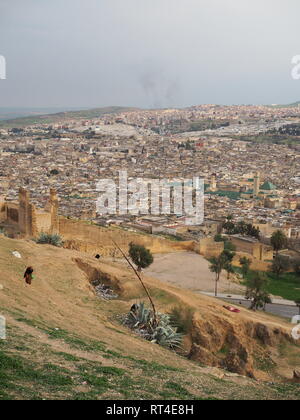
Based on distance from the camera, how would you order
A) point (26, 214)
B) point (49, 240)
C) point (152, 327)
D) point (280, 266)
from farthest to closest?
1. point (280, 266)
2. point (26, 214)
3. point (49, 240)
4. point (152, 327)

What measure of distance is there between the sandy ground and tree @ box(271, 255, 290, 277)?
3.44 metres

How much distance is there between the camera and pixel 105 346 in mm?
6949

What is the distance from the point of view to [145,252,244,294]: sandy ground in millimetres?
21109

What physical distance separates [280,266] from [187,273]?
5.65 m

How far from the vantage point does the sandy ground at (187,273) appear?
21109mm

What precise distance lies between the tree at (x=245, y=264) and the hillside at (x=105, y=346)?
13.2 meters

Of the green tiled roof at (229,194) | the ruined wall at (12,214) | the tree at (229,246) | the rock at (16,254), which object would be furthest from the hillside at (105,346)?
the green tiled roof at (229,194)

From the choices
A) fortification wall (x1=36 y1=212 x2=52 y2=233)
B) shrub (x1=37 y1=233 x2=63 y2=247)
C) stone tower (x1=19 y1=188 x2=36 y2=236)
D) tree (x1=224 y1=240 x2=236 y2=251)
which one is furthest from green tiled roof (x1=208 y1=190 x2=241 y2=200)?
shrub (x1=37 y1=233 x2=63 y2=247)

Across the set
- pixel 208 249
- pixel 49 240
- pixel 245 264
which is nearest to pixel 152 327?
pixel 49 240

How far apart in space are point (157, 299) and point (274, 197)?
137 feet

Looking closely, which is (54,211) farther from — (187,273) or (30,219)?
(187,273)

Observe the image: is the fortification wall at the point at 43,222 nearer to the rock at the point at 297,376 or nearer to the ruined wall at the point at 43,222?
the ruined wall at the point at 43,222

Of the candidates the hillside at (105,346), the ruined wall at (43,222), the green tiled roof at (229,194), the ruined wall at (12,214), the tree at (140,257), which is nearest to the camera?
the hillside at (105,346)

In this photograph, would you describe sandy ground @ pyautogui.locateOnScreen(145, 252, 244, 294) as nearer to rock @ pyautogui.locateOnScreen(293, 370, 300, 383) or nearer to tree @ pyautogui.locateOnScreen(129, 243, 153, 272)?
tree @ pyautogui.locateOnScreen(129, 243, 153, 272)
